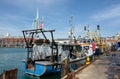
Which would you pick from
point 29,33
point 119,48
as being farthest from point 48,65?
point 119,48

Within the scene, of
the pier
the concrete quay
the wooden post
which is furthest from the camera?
the concrete quay

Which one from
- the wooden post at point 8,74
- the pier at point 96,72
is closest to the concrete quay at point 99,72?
the pier at point 96,72

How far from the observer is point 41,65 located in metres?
22.6

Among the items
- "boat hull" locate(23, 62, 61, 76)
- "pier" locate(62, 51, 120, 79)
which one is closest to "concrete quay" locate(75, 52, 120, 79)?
"pier" locate(62, 51, 120, 79)

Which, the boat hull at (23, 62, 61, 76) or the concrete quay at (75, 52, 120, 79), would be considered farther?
the boat hull at (23, 62, 61, 76)

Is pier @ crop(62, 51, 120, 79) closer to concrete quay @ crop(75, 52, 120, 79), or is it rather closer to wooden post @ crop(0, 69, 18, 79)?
concrete quay @ crop(75, 52, 120, 79)

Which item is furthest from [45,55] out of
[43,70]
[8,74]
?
[8,74]

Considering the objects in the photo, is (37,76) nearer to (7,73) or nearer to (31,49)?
(31,49)

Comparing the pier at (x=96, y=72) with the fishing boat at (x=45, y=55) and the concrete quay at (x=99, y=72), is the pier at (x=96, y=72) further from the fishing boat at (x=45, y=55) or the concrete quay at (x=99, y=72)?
the fishing boat at (x=45, y=55)

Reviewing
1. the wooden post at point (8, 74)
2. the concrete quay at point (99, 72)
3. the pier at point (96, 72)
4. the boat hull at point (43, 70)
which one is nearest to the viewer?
the wooden post at point (8, 74)

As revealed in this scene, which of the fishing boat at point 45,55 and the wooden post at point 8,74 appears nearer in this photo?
the wooden post at point 8,74

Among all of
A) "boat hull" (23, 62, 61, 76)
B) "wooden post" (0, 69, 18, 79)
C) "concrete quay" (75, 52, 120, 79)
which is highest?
"wooden post" (0, 69, 18, 79)

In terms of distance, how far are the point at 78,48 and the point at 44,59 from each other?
9520mm

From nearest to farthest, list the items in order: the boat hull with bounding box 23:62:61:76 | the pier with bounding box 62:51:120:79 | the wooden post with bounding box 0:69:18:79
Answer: the wooden post with bounding box 0:69:18:79 → the pier with bounding box 62:51:120:79 → the boat hull with bounding box 23:62:61:76
